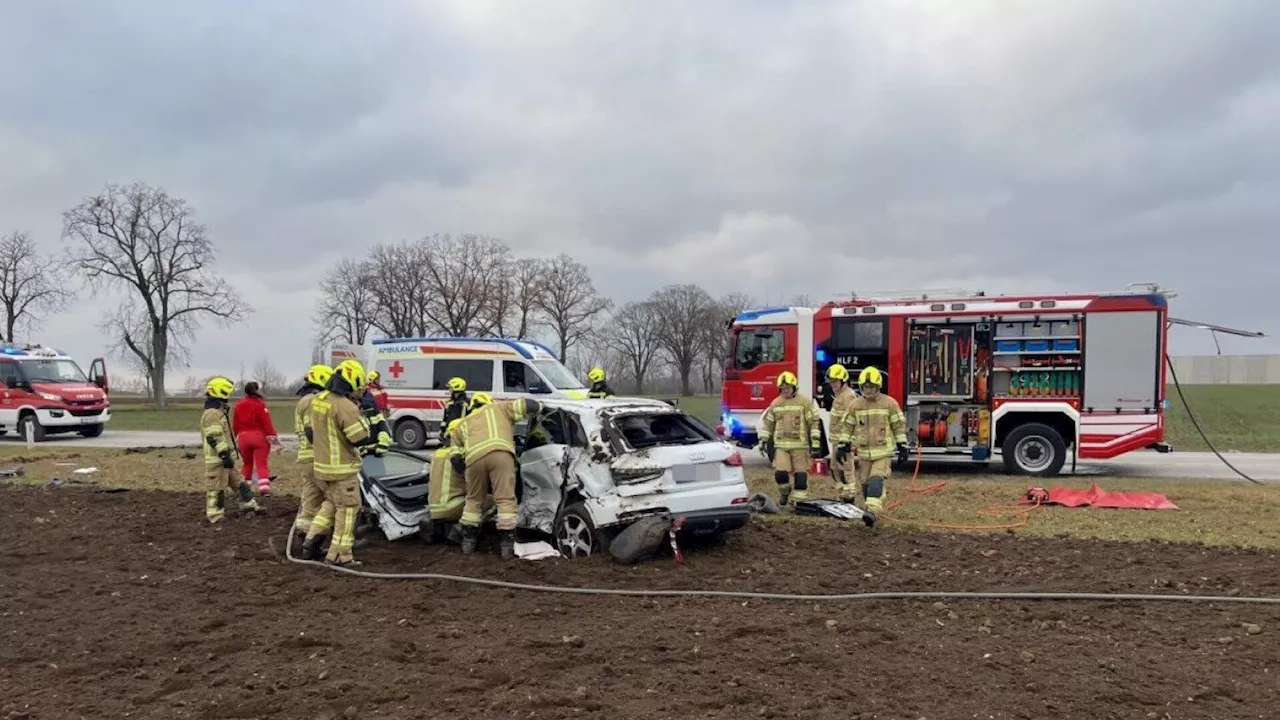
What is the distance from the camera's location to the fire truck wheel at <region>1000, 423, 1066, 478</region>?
513 inches

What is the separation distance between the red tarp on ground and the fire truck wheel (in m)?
2.64

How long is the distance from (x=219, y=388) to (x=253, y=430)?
1518 mm

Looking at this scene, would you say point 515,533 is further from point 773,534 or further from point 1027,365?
→ point 1027,365

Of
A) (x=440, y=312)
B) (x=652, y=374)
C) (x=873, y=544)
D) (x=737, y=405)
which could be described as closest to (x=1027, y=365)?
(x=737, y=405)

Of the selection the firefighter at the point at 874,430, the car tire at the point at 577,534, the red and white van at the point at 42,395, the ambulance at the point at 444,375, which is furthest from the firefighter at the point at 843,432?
the red and white van at the point at 42,395

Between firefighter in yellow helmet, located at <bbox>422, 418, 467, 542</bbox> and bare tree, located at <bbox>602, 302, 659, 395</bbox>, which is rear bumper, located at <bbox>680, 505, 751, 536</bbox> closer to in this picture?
firefighter in yellow helmet, located at <bbox>422, 418, 467, 542</bbox>

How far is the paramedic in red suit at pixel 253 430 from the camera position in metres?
10.2

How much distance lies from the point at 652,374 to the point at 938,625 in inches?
3307

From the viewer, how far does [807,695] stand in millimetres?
3922

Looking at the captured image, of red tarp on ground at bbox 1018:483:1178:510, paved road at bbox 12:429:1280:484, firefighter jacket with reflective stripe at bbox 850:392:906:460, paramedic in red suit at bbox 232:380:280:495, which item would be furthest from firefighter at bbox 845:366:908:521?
paramedic in red suit at bbox 232:380:280:495

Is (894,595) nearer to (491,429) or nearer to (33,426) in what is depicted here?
(491,429)

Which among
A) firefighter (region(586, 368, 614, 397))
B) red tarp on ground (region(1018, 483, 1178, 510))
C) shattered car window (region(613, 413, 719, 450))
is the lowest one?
red tarp on ground (region(1018, 483, 1178, 510))

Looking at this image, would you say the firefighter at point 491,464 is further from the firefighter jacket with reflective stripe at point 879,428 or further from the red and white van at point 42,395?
the red and white van at point 42,395

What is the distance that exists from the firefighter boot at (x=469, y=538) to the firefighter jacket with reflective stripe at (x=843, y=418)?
446 centimetres
